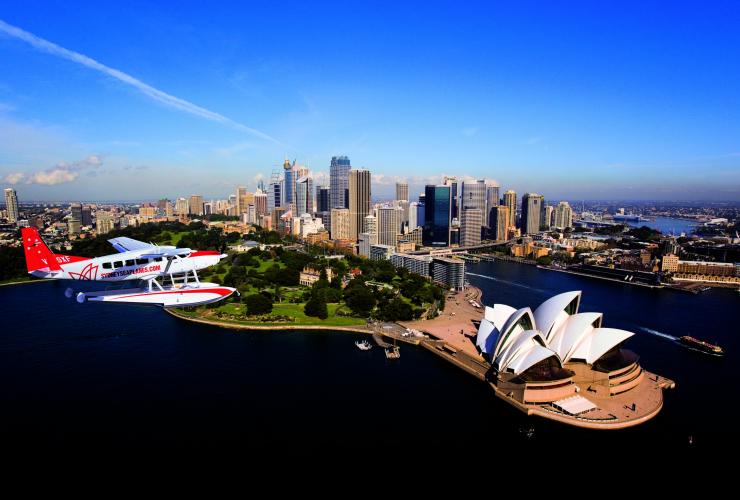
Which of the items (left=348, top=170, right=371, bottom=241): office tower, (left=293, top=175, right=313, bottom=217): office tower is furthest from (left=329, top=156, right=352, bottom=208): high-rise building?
(left=348, top=170, right=371, bottom=241): office tower

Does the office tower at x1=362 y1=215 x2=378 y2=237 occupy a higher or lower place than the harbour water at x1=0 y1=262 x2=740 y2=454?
higher

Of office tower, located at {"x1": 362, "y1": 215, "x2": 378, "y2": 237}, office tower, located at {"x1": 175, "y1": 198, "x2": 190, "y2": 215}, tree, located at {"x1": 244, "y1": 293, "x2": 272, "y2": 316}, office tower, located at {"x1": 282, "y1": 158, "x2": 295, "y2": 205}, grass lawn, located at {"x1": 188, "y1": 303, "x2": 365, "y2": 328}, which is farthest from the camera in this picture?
office tower, located at {"x1": 175, "y1": 198, "x2": 190, "y2": 215}

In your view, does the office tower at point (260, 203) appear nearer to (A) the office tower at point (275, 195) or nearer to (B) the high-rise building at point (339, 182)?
(A) the office tower at point (275, 195)

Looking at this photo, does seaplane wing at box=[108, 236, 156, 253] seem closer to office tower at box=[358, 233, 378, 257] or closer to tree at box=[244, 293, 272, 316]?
tree at box=[244, 293, 272, 316]

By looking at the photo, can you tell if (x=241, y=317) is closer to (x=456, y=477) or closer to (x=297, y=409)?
(x=297, y=409)

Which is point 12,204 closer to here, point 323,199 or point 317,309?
point 323,199

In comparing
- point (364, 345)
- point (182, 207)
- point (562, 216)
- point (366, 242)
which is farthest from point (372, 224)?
point (182, 207)
